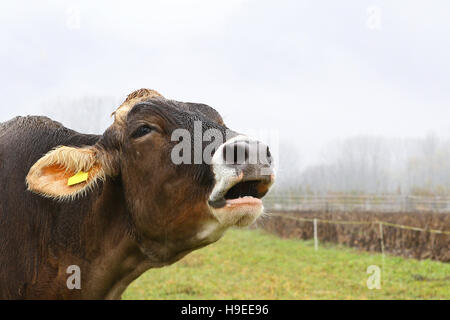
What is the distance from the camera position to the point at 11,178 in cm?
372

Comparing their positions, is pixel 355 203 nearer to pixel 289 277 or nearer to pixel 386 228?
pixel 386 228

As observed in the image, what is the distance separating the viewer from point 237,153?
Result: 302 cm

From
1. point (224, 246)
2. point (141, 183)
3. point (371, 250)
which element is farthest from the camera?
point (224, 246)

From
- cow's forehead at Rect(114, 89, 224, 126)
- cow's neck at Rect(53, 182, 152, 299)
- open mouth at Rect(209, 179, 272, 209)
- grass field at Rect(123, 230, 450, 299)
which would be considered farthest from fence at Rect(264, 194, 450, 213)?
open mouth at Rect(209, 179, 272, 209)

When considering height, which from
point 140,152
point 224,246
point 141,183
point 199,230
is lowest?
point 224,246

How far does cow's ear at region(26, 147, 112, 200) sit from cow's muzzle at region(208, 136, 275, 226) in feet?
3.03

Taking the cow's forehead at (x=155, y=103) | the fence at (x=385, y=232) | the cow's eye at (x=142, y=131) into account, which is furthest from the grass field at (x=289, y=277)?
the cow's eye at (x=142, y=131)

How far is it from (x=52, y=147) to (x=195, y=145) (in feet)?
Result: 4.15

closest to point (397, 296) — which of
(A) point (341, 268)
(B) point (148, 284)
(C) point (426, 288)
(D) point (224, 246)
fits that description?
(C) point (426, 288)

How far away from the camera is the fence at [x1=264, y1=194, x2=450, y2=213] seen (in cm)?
3717

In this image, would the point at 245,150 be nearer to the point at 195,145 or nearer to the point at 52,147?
the point at 195,145

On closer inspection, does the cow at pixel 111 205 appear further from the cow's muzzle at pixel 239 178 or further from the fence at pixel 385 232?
the fence at pixel 385 232

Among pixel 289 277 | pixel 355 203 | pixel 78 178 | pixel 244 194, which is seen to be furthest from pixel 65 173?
pixel 355 203

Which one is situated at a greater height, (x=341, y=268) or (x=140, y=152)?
(x=140, y=152)
